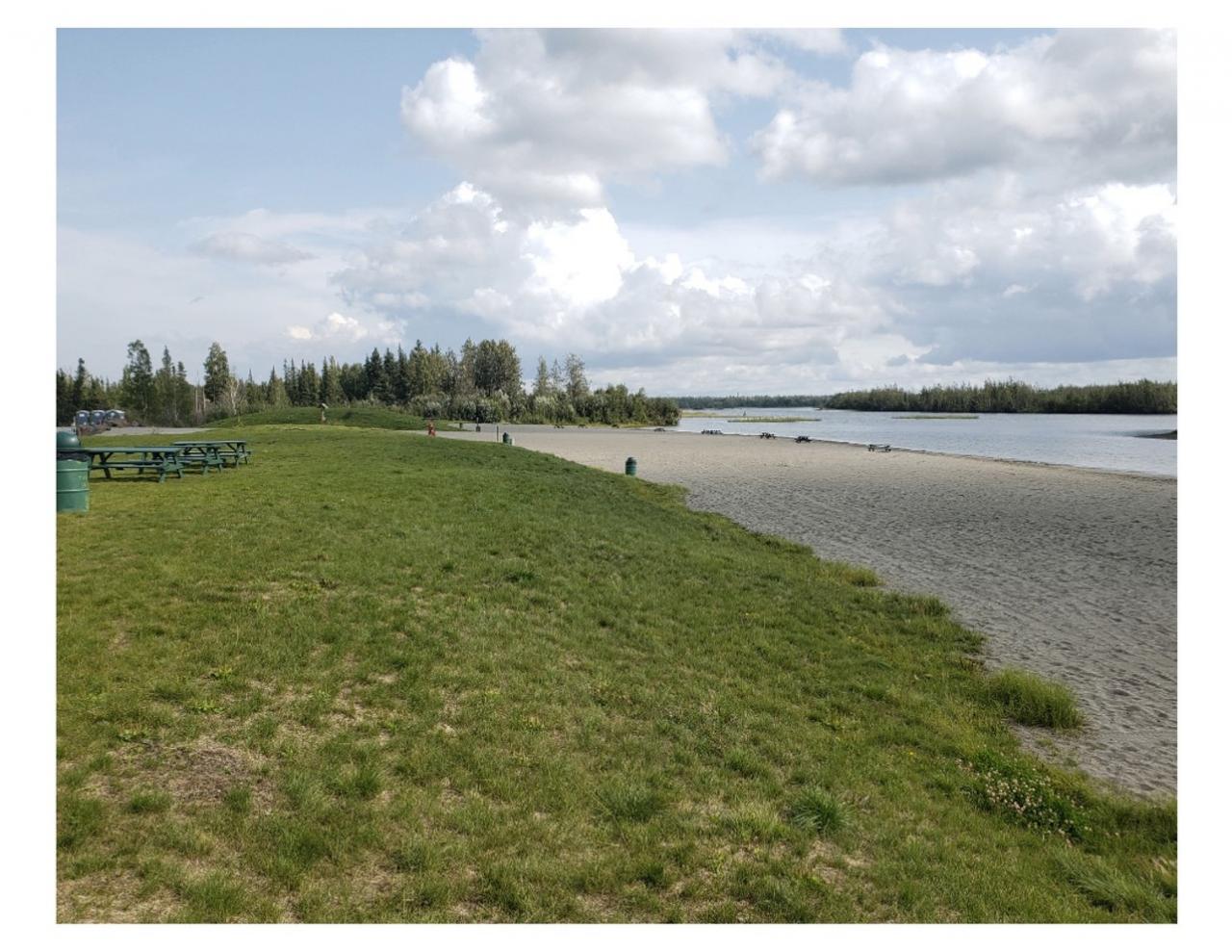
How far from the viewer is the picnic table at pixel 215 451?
74.6ft

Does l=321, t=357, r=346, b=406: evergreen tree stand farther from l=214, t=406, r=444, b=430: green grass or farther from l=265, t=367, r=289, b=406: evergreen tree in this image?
l=214, t=406, r=444, b=430: green grass

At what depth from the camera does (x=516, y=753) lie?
25.4 ft

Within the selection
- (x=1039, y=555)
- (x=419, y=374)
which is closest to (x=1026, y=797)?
(x=1039, y=555)

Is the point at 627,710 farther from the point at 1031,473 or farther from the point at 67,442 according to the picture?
the point at 1031,473

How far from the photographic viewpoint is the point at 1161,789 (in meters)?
8.40

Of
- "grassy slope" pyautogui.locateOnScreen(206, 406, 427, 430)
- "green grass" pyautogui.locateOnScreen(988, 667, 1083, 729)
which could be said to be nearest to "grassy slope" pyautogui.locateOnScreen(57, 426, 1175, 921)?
"green grass" pyautogui.locateOnScreen(988, 667, 1083, 729)

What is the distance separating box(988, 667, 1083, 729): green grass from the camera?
33.5 ft

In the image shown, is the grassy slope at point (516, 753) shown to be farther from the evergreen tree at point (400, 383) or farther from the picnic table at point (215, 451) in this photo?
the evergreen tree at point (400, 383)

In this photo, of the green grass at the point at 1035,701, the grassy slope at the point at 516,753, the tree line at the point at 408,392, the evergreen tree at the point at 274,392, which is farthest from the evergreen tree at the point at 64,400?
the green grass at the point at 1035,701

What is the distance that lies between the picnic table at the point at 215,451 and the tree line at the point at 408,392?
74.8m

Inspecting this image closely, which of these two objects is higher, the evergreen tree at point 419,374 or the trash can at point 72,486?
the evergreen tree at point 419,374

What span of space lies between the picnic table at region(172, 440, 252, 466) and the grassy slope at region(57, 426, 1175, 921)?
871 cm

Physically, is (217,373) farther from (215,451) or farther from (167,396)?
(215,451)

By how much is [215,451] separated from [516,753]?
2146 centimetres
